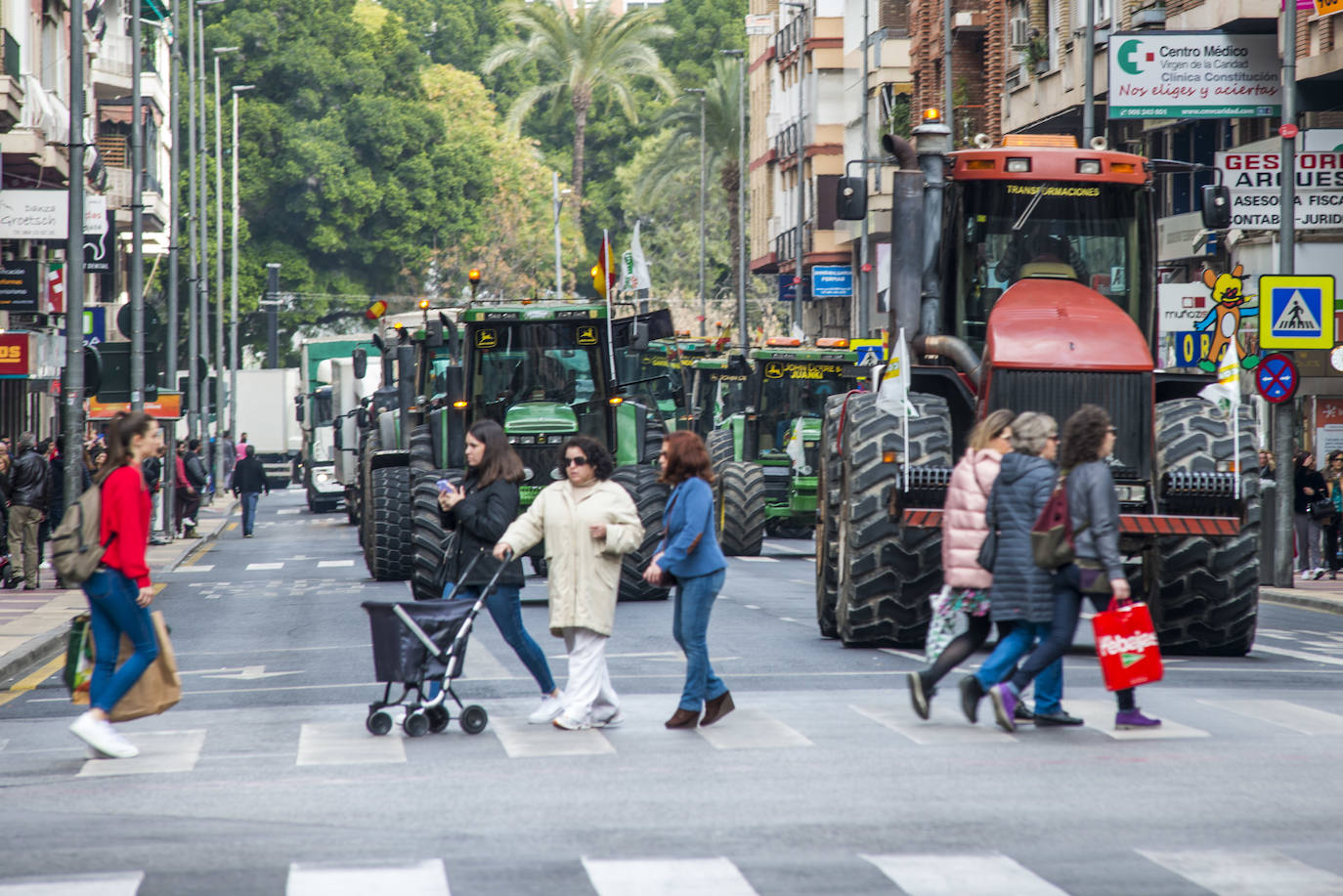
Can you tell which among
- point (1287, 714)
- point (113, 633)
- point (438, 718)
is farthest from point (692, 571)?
point (1287, 714)

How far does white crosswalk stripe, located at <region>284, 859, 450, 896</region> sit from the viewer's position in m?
7.93

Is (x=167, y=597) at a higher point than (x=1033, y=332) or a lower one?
lower

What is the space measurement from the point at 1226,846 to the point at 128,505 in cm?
606

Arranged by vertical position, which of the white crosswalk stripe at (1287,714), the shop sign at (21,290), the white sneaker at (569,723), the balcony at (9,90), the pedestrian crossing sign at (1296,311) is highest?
the balcony at (9,90)

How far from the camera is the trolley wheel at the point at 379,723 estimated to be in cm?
1226

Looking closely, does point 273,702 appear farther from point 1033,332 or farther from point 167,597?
point 167,597

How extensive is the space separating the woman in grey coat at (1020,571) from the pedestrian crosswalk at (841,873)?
3.48 meters

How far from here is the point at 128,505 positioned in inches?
465

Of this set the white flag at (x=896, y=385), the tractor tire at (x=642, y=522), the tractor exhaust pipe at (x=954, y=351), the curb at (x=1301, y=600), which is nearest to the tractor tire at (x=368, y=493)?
the tractor tire at (x=642, y=522)

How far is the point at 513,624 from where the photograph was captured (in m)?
12.9

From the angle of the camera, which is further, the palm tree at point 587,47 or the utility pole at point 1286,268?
the palm tree at point 587,47

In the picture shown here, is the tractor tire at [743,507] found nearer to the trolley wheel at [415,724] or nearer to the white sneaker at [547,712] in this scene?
the white sneaker at [547,712]

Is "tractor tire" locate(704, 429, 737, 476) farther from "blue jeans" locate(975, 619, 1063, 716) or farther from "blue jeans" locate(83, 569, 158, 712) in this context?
"blue jeans" locate(83, 569, 158, 712)

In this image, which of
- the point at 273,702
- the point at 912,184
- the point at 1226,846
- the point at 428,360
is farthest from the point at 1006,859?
the point at 428,360
